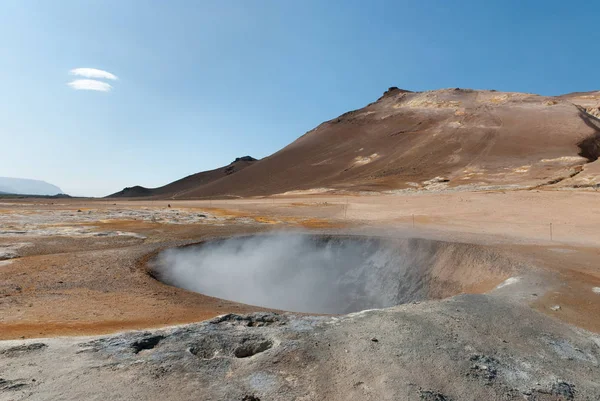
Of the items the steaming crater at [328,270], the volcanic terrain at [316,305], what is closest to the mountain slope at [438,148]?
the volcanic terrain at [316,305]

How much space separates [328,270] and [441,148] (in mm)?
54933

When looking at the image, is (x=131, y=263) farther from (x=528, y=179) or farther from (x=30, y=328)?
(x=528, y=179)

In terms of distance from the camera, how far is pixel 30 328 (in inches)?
234

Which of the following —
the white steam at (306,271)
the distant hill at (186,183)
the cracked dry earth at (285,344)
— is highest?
the distant hill at (186,183)

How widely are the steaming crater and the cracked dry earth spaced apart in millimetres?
2147

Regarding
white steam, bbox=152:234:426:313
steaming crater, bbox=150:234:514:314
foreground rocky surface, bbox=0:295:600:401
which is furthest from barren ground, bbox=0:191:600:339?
white steam, bbox=152:234:426:313

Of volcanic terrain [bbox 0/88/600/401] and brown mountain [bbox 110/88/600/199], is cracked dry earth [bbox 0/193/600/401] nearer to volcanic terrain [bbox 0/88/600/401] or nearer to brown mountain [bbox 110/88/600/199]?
volcanic terrain [bbox 0/88/600/401]

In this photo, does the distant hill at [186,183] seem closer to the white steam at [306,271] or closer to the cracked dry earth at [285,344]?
the white steam at [306,271]

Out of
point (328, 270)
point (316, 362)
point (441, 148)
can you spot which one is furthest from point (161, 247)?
point (441, 148)

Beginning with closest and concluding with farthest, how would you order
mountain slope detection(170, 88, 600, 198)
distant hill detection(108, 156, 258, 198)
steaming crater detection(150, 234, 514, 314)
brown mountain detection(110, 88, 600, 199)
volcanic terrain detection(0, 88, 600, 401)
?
volcanic terrain detection(0, 88, 600, 401)
steaming crater detection(150, 234, 514, 314)
brown mountain detection(110, 88, 600, 199)
mountain slope detection(170, 88, 600, 198)
distant hill detection(108, 156, 258, 198)

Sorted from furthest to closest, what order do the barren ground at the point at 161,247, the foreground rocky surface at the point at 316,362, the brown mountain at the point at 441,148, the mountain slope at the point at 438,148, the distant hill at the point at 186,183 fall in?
the distant hill at the point at 186,183 < the mountain slope at the point at 438,148 < the brown mountain at the point at 441,148 < the barren ground at the point at 161,247 < the foreground rocky surface at the point at 316,362

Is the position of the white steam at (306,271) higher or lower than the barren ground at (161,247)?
lower

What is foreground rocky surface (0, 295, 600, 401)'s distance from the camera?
3.78m

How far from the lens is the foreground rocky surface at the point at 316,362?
3.78 meters
